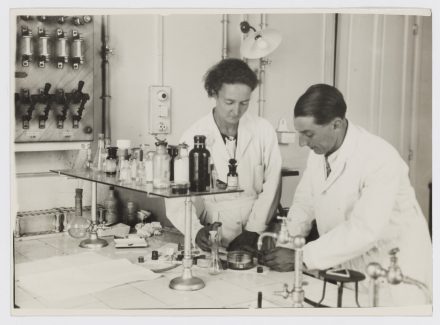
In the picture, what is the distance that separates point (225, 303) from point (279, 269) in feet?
1.17

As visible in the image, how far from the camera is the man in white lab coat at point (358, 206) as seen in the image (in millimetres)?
2318

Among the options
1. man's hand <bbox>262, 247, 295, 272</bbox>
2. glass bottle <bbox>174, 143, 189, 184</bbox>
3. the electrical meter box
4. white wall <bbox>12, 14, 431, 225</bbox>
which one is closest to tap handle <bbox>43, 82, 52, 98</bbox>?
the electrical meter box

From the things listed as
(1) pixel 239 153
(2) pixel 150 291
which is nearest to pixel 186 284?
(2) pixel 150 291

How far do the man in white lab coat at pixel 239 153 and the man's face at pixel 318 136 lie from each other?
333 mm

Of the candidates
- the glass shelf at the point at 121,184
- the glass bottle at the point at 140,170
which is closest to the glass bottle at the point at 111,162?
the glass shelf at the point at 121,184

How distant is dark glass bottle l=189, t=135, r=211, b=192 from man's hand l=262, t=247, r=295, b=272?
17.0 inches

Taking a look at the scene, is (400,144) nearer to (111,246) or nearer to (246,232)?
(246,232)

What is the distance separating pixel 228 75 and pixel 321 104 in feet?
1.70

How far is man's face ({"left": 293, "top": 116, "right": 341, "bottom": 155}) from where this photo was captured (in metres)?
2.44

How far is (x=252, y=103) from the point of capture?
2854 mm

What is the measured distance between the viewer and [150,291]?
89.7 inches

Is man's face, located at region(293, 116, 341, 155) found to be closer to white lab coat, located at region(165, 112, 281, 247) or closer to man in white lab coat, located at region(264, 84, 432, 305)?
man in white lab coat, located at region(264, 84, 432, 305)

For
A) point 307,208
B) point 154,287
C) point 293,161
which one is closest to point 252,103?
point 293,161

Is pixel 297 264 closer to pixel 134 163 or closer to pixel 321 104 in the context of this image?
pixel 321 104
